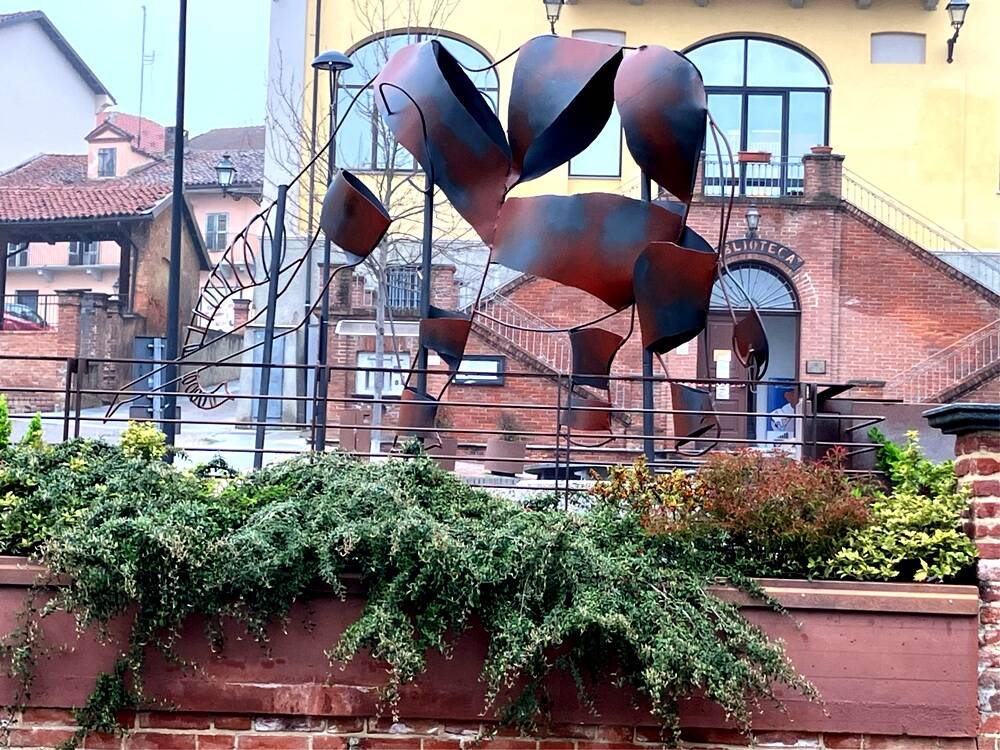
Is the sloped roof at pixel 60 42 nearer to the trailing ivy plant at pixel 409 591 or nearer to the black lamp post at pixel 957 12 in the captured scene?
the black lamp post at pixel 957 12

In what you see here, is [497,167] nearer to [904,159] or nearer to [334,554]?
[334,554]

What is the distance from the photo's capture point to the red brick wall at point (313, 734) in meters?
7.33

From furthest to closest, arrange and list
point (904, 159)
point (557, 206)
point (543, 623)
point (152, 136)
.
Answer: point (152, 136), point (904, 159), point (557, 206), point (543, 623)

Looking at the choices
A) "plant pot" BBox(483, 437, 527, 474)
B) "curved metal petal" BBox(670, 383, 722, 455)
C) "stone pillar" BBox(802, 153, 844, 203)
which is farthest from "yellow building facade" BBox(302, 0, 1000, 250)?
"curved metal petal" BBox(670, 383, 722, 455)

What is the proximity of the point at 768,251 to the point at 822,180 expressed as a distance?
1.85 m

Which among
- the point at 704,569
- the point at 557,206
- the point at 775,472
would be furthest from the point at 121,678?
the point at 557,206

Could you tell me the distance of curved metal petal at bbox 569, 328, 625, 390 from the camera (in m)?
11.2

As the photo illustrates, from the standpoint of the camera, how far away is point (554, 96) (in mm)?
10180

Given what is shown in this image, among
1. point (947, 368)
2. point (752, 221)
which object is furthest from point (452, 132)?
point (947, 368)

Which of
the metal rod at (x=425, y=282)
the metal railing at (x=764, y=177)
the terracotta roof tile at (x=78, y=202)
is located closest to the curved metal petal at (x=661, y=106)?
the metal rod at (x=425, y=282)

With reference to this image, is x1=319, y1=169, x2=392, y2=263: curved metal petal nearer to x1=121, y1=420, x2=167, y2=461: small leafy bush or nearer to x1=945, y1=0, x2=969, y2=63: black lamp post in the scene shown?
x1=121, y1=420, x2=167, y2=461: small leafy bush

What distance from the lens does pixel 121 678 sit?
7.21 m

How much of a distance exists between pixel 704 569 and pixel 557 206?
3.40 meters

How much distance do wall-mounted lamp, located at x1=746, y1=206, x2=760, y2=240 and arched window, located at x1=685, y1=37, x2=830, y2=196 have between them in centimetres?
294
